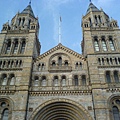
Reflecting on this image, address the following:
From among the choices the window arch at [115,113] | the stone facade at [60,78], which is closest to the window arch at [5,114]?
the stone facade at [60,78]

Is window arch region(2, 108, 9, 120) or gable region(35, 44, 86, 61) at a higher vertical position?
gable region(35, 44, 86, 61)

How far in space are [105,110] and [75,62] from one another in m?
8.32

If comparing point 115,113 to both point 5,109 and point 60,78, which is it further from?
point 5,109

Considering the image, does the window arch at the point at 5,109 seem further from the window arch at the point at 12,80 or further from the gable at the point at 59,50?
the gable at the point at 59,50

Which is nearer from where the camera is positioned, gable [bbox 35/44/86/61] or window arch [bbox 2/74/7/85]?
window arch [bbox 2/74/7/85]

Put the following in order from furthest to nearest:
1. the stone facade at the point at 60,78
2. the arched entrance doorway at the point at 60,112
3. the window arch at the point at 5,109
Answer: the arched entrance doorway at the point at 60,112 → the stone facade at the point at 60,78 → the window arch at the point at 5,109

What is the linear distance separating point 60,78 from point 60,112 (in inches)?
177

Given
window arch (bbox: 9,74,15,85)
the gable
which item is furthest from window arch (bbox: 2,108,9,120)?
the gable

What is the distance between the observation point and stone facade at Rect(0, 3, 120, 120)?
864 inches

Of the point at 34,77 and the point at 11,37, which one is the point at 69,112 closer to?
the point at 34,77

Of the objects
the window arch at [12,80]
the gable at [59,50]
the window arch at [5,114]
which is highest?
the gable at [59,50]

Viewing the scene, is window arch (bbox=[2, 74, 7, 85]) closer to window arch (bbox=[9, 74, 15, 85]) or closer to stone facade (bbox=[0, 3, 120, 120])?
stone facade (bbox=[0, 3, 120, 120])

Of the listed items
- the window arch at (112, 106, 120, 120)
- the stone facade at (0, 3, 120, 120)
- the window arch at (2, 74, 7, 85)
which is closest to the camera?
the window arch at (112, 106, 120, 120)

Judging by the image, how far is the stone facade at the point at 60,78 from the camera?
22.0 m
